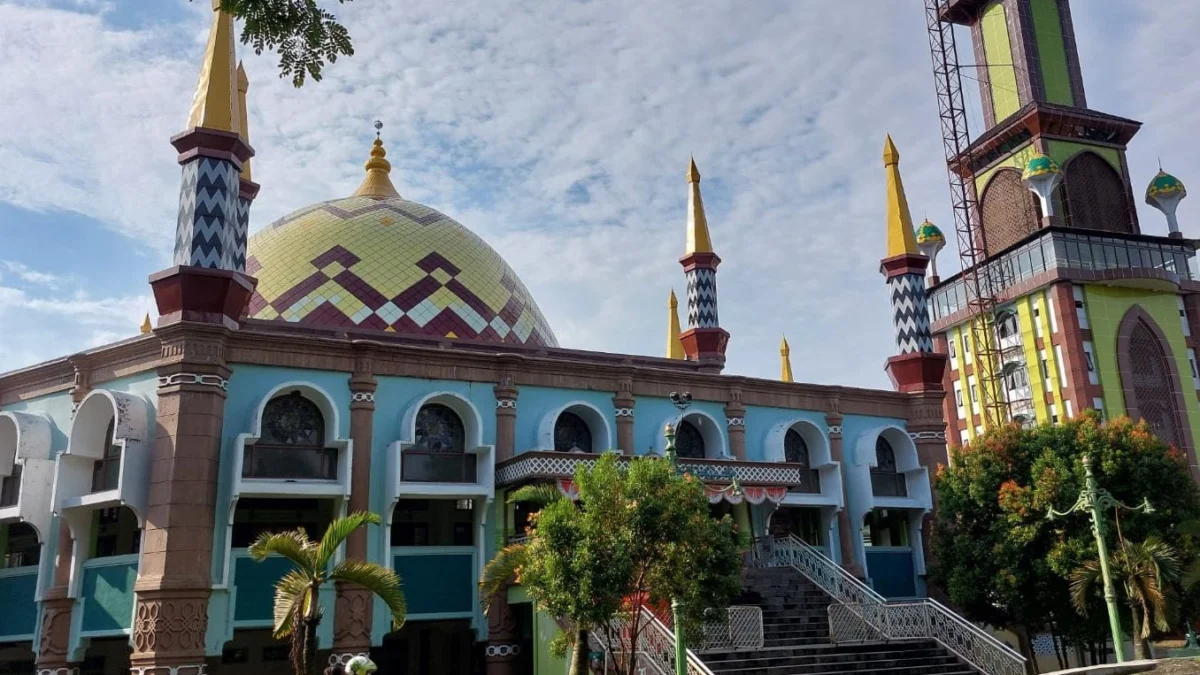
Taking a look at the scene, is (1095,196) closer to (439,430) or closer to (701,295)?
(701,295)

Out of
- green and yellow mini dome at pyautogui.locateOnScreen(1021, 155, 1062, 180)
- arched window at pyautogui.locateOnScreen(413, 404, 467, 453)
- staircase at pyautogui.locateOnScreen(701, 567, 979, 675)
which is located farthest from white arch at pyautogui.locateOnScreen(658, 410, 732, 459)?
green and yellow mini dome at pyautogui.locateOnScreen(1021, 155, 1062, 180)

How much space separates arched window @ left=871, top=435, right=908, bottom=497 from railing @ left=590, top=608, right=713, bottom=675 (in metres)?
9.63

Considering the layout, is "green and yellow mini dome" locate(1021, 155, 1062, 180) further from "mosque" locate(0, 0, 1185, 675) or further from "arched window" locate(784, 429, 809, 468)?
"arched window" locate(784, 429, 809, 468)

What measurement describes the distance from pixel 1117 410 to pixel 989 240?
11673mm

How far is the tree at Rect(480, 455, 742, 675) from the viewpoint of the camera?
14406 millimetres

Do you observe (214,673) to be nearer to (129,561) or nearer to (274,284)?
(129,561)

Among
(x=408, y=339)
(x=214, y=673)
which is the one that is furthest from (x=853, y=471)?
(x=214, y=673)

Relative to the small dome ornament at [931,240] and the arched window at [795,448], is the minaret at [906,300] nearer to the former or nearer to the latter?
the arched window at [795,448]

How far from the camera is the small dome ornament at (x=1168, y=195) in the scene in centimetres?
4719

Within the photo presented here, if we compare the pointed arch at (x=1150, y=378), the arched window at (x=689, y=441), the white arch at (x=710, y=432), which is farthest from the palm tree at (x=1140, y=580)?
the pointed arch at (x=1150, y=378)

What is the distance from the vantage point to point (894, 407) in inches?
1029

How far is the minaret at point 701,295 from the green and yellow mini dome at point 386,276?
4579 mm

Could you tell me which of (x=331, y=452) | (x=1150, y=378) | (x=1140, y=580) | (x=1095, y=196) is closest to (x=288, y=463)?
(x=331, y=452)

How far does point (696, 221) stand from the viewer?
94.0 feet
